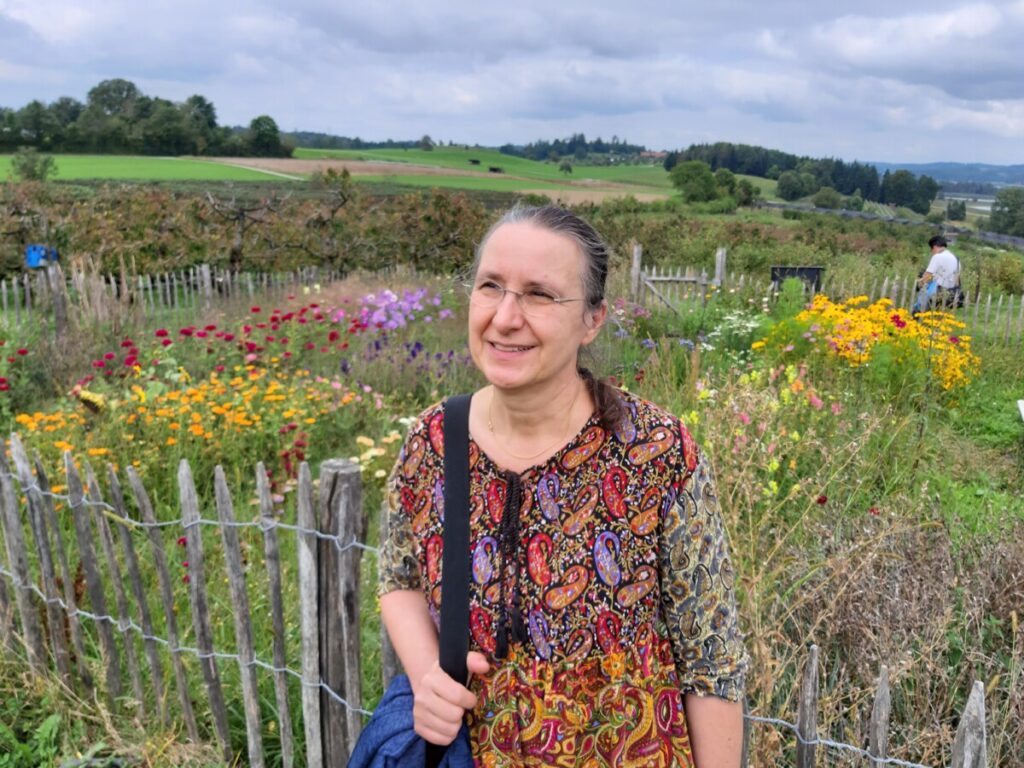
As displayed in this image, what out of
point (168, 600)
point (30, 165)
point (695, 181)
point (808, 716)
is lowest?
point (168, 600)

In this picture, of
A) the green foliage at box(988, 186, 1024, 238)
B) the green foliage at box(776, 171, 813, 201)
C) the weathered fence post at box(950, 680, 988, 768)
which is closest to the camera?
the weathered fence post at box(950, 680, 988, 768)

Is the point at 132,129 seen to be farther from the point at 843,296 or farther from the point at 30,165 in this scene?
the point at 843,296

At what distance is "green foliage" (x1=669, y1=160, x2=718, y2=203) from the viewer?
51594 mm

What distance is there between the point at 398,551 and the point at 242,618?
1.09m

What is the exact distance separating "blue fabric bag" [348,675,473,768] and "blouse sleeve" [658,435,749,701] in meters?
0.42

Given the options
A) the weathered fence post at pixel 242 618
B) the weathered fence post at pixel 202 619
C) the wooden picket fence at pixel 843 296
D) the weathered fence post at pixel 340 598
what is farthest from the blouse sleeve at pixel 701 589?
the wooden picket fence at pixel 843 296

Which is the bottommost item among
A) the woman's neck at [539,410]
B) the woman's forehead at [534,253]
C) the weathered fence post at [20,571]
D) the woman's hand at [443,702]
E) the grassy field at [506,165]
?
the weathered fence post at [20,571]

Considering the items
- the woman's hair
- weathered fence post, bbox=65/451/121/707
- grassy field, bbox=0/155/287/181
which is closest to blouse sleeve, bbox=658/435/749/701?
the woman's hair

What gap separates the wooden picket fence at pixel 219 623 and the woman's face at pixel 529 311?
532 mm

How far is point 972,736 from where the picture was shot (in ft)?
4.45

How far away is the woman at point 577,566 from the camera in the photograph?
1.36 m

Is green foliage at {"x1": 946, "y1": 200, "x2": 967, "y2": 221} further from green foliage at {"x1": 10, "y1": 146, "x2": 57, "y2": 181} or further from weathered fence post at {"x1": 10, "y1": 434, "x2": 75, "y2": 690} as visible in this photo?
weathered fence post at {"x1": 10, "y1": 434, "x2": 75, "y2": 690}

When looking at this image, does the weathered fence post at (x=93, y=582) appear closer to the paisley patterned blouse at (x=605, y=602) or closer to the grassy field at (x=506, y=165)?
the paisley patterned blouse at (x=605, y=602)

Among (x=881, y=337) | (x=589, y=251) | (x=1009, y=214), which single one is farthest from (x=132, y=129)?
(x=589, y=251)
